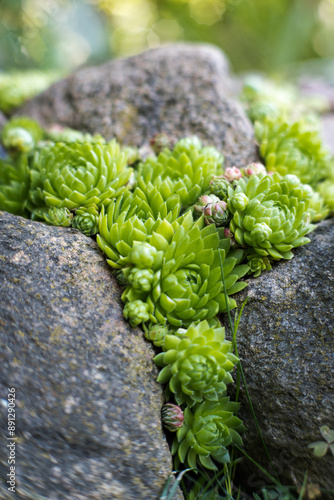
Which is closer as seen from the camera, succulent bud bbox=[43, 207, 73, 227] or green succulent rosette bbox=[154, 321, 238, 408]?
green succulent rosette bbox=[154, 321, 238, 408]

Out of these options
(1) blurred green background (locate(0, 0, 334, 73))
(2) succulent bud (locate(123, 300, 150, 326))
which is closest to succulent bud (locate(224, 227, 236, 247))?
(2) succulent bud (locate(123, 300, 150, 326))

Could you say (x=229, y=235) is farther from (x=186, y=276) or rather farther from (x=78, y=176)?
(x=78, y=176)

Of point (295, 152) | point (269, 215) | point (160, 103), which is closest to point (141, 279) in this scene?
point (269, 215)

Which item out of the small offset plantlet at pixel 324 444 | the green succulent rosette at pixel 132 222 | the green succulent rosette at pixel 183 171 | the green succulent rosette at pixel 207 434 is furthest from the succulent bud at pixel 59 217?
the small offset plantlet at pixel 324 444

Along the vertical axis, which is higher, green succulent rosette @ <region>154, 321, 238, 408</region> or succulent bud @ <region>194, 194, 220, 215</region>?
succulent bud @ <region>194, 194, 220, 215</region>

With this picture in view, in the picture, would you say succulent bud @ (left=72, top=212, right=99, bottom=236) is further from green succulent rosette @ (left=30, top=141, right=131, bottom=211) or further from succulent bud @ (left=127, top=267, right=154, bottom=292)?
succulent bud @ (left=127, top=267, right=154, bottom=292)
